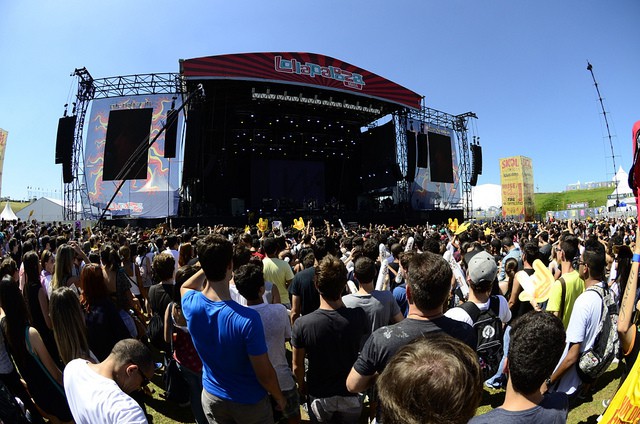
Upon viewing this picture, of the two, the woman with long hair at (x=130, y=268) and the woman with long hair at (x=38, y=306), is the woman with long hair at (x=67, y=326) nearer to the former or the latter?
the woman with long hair at (x=38, y=306)

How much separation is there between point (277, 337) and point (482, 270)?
162 cm

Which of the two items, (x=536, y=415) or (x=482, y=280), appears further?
(x=482, y=280)

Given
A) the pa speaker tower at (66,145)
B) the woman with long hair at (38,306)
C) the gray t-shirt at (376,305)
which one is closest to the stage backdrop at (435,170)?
the pa speaker tower at (66,145)

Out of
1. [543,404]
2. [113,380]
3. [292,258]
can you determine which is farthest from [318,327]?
[292,258]

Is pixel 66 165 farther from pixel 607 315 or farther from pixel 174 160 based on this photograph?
pixel 607 315

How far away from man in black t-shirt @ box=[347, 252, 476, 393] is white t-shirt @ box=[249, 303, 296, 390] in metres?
0.93

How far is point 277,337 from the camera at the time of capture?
277 cm

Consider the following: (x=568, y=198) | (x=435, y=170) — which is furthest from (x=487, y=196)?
(x=435, y=170)

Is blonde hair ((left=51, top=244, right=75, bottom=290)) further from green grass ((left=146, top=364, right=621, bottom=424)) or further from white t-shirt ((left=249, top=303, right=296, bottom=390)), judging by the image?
white t-shirt ((left=249, top=303, right=296, bottom=390))

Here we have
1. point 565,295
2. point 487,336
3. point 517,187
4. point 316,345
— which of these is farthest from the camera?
point 517,187

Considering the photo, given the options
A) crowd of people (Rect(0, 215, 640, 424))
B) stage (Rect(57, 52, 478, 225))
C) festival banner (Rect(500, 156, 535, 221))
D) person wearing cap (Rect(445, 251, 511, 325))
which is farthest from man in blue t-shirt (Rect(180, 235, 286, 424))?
festival banner (Rect(500, 156, 535, 221))

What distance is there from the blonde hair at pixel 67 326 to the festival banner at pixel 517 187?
34515 millimetres

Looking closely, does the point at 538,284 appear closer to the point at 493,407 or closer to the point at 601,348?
the point at 601,348

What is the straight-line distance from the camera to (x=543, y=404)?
1.37 meters
